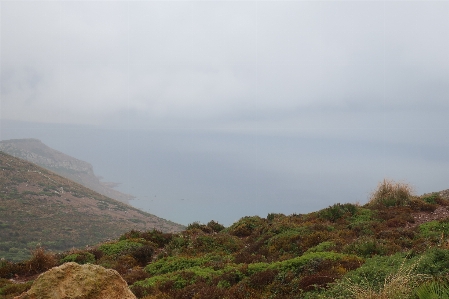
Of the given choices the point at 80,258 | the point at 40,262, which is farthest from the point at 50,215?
the point at 80,258

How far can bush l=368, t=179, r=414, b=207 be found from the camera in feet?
55.1

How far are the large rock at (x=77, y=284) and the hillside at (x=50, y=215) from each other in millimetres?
27250

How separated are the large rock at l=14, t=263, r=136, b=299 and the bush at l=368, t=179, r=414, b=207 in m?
15.1

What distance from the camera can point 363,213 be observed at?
49.9 ft

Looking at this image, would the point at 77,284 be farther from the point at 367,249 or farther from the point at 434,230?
the point at 434,230

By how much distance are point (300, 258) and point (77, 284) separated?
527 cm

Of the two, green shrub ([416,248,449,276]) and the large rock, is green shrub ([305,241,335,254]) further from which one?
the large rock

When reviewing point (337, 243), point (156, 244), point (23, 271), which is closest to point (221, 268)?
point (337, 243)

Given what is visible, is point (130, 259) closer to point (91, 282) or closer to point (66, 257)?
point (66, 257)

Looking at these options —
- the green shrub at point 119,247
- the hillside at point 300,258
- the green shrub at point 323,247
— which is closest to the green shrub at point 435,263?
the hillside at point 300,258

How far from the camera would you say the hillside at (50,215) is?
39.6 metres

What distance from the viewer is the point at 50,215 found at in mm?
49812

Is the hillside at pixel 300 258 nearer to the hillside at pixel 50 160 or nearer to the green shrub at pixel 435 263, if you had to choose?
the green shrub at pixel 435 263

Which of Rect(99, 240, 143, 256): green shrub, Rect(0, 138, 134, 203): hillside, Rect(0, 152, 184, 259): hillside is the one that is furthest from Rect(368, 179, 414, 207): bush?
Rect(0, 138, 134, 203): hillside
